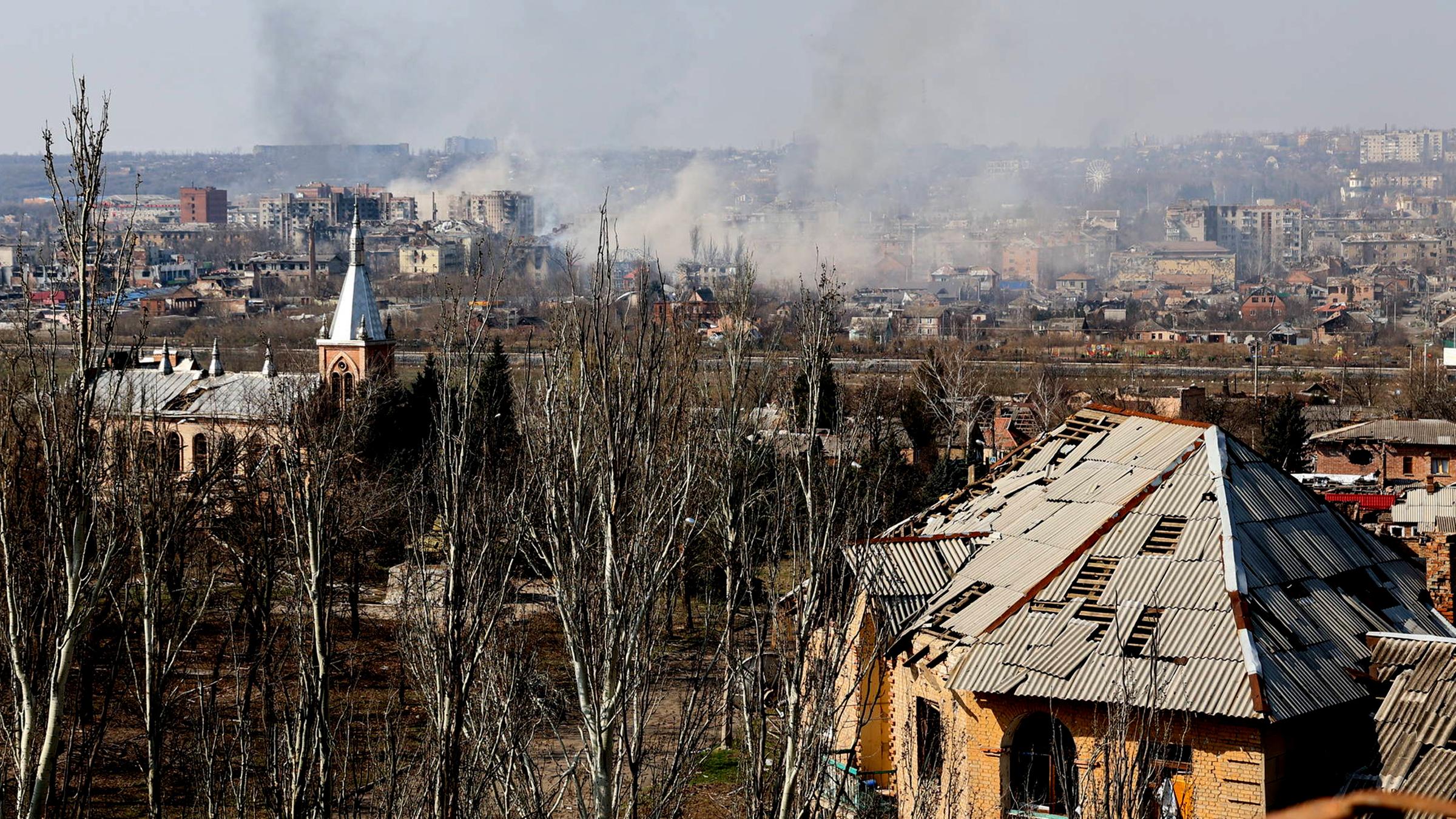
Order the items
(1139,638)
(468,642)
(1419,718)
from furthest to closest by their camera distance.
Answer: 1. (1139,638)
2. (1419,718)
3. (468,642)

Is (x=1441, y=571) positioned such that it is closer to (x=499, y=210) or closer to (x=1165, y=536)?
(x=1165, y=536)

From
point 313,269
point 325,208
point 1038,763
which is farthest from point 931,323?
point 325,208

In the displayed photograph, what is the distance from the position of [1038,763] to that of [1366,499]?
17634 millimetres

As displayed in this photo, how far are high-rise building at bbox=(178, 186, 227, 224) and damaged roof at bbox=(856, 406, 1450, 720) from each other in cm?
18283

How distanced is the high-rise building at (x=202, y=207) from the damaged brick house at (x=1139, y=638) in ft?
600

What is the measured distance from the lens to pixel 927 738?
13.6 m

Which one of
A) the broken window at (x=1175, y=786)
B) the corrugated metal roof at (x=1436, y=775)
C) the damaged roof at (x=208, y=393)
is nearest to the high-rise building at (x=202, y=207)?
the damaged roof at (x=208, y=393)

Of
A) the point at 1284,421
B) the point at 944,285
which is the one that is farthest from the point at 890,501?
the point at 944,285

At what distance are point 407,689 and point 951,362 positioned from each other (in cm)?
2936

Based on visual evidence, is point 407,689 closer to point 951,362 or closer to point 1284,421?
point 1284,421

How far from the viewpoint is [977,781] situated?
A: 12.5 metres

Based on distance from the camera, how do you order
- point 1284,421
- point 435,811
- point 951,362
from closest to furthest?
1. point 435,811
2. point 1284,421
3. point 951,362

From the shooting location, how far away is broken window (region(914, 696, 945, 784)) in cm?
1294

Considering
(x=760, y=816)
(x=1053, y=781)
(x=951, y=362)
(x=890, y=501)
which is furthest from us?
(x=951, y=362)
